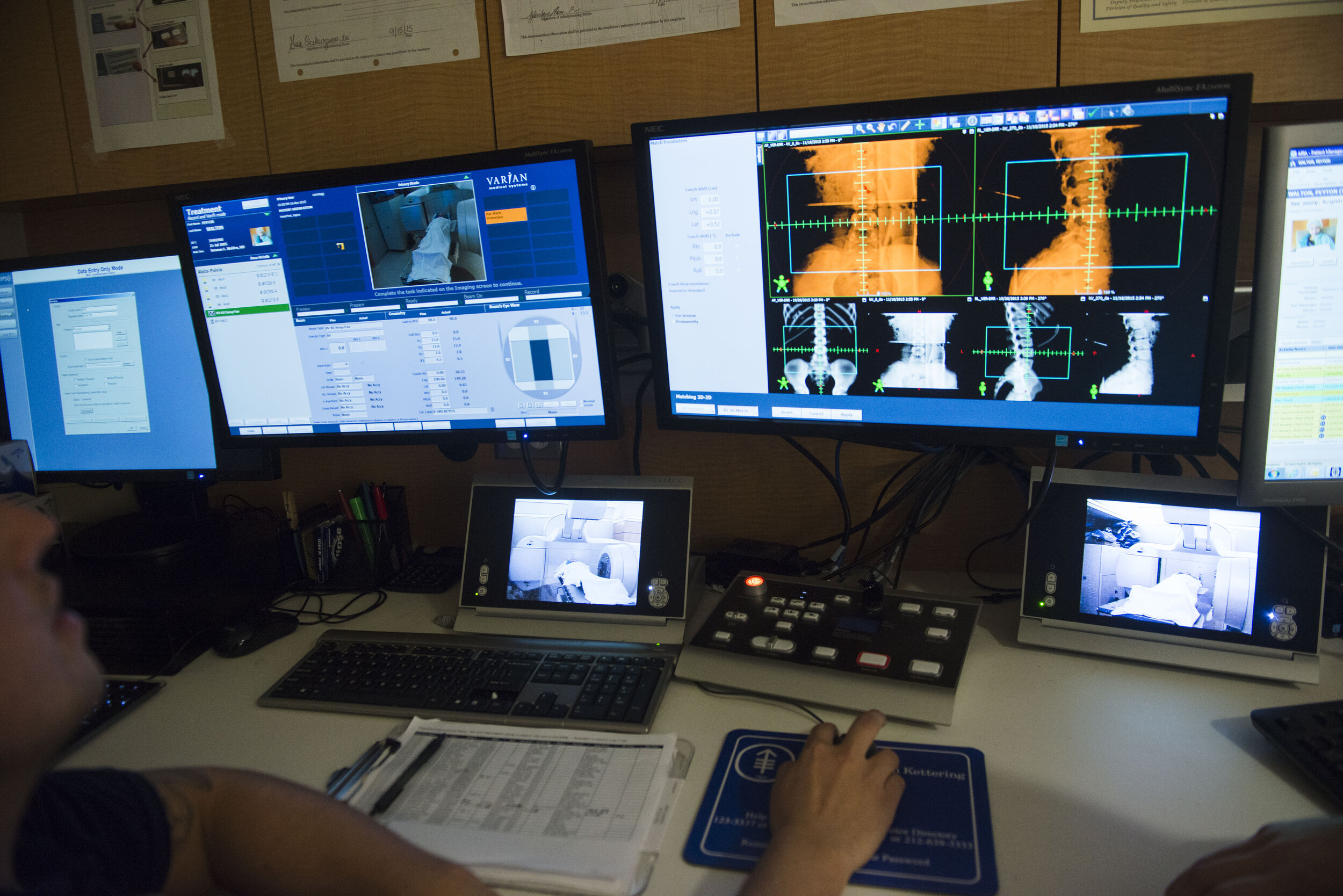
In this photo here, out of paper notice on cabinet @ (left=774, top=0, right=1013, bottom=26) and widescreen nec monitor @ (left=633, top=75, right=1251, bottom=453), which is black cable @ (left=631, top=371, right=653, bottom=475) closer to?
widescreen nec monitor @ (left=633, top=75, right=1251, bottom=453)

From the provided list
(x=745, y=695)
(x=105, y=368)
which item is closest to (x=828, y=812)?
(x=745, y=695)

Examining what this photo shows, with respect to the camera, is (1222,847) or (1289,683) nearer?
(1222,847)

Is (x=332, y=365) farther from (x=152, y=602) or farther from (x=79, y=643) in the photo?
(x=79, y=643)

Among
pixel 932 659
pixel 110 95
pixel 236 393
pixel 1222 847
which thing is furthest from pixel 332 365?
pixel 1222 847

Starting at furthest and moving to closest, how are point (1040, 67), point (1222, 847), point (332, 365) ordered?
point (332, 365), point (1040, 67), point (1222, 847)

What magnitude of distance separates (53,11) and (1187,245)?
1719 millimetres

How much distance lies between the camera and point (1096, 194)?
0.85m

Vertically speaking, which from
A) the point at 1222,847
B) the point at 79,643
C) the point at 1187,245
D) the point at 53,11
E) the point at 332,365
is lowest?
the point at 1222,847

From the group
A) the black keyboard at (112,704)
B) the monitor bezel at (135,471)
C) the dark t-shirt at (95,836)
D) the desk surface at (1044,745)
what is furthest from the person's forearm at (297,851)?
the monitor bezel at (135,471)

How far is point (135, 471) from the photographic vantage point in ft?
4.29

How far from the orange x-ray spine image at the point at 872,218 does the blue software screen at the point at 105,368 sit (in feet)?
3.27

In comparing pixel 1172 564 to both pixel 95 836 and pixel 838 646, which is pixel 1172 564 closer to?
pixel 838 646

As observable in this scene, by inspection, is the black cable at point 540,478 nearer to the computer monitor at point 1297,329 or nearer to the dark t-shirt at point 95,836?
the dark t-shirt at point 95,836

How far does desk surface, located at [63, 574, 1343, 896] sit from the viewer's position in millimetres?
663
